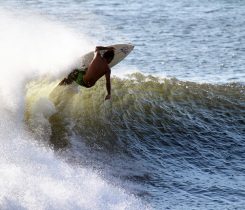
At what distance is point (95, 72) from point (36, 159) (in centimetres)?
268

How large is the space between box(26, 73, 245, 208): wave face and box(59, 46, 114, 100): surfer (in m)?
1.16

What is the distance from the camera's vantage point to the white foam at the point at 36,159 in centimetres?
1079

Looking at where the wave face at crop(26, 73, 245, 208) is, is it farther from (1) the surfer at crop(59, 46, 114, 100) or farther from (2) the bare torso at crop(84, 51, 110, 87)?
(2) the bare torso at crop(84, 51, 110, 87)

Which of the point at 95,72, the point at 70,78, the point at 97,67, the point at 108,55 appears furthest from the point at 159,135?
the point at 97,67

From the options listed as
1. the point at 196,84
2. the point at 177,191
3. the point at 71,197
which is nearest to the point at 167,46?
the point at 196,84

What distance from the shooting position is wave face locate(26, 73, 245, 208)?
13.6m

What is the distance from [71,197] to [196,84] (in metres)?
8.61

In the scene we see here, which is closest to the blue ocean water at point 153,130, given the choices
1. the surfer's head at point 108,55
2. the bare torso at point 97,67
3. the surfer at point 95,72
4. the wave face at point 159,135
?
the wave face at point 159,135

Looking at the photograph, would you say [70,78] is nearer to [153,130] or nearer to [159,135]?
[153,130]

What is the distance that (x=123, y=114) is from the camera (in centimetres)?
1675

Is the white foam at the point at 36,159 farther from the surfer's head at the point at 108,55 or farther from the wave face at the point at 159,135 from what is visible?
the surfer's head at the point at 108,55

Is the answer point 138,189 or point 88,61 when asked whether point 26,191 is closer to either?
point 138,189

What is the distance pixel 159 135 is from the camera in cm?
1609

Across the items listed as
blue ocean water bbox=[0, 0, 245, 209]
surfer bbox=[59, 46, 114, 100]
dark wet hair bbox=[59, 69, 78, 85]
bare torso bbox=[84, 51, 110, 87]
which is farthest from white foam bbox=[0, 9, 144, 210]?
bare torso bbox=[84, 51, 110, 87]
